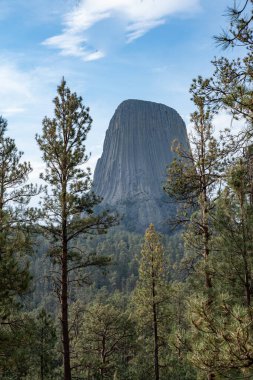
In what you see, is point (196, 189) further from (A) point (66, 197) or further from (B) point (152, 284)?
(B) point (152, 284)

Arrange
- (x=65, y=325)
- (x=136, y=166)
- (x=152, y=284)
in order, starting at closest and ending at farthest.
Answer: (x=65, y=325)
(x=152, y=284)
(x=136, y=166)

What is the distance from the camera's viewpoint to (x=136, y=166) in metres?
177

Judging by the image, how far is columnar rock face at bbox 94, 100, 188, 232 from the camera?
573 ft

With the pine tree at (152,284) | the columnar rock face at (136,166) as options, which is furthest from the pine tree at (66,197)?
the columnar rock face at (136,166)

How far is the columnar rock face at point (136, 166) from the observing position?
175m

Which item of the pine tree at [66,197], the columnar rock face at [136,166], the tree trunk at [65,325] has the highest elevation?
the columnar rock face at [136,166]

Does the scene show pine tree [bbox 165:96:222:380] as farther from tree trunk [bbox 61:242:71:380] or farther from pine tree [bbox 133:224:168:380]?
pine tree [bbox 133:224:168:380]

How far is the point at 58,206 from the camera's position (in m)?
12.2

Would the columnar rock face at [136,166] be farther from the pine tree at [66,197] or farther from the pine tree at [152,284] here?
the pine tree at [66,197]

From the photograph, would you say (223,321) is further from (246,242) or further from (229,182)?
(229,182)

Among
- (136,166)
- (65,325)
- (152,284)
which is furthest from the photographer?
(136,166)

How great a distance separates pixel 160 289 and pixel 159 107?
184 m

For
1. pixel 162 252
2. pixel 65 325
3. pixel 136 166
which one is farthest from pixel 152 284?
pixel 136 166

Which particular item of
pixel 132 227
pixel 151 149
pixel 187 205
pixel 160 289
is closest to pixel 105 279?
pixel 132 227
